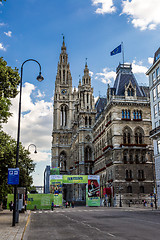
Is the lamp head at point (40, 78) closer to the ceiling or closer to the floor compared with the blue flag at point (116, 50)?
closer to the floor

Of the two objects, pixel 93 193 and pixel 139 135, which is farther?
pixel 139 135

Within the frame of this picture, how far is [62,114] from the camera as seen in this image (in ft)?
409

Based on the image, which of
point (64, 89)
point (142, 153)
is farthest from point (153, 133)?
point (64, 89)

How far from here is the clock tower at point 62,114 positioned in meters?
117

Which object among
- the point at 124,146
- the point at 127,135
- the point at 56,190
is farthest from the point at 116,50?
the point at 56,190

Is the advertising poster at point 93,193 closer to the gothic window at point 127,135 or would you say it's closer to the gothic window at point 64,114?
the gothic window at point 127,135

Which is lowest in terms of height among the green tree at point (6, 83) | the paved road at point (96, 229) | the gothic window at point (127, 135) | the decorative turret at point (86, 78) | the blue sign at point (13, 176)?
the paved road at point (96, 229)

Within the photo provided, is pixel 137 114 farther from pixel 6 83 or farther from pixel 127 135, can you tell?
pixel 6 83

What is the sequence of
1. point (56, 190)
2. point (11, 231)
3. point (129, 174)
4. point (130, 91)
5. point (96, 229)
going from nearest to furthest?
1. point (11, 231)
2. point (96, 229)
3. point (56, 190)
4. point (129, 174)
5. point (130, 91)

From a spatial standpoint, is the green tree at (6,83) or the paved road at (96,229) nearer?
the paved road at (96,229)

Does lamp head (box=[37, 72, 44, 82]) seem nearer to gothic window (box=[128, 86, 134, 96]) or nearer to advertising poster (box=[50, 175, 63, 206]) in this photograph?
advertising poster (box=[50, 175, 63, 206])

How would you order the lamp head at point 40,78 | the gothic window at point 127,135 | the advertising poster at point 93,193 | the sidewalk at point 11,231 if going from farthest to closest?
the gothic window at point 127,135 → the advertising poster at point 93,193 → the lamp head at point 40,78 → the sidewalk at point 11,231

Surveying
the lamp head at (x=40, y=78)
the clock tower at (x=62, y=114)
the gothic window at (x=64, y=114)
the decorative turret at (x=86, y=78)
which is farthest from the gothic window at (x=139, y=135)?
the gothic window at (x=64, y=114)

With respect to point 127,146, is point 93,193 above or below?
below
